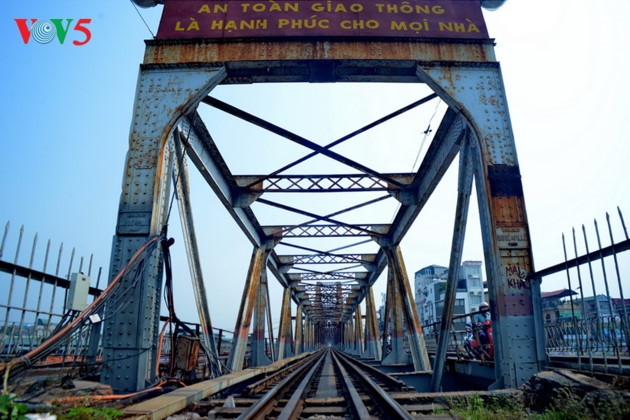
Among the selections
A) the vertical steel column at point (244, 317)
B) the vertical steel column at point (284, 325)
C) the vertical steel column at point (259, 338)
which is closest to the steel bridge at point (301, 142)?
the vertical steel column at point (244, 317)

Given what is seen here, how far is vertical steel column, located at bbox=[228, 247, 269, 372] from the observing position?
12000 mm

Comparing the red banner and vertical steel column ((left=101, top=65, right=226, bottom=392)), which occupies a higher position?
the red banner

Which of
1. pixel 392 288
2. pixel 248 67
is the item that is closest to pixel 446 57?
pixel 248 67

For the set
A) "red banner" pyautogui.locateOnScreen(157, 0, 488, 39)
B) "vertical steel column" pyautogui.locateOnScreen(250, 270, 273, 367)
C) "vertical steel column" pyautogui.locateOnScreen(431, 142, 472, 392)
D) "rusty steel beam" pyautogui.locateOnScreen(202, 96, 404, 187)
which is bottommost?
"vertical steel column" pyautogui.locateOnScreen(250, 270, 273, 367)

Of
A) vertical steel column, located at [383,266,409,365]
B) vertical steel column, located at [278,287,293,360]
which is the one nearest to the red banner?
vertical steel column, located at [383,266,409,365]

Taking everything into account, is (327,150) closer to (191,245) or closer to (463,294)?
(191,245)

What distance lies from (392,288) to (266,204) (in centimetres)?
809

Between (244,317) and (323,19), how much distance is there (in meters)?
9.45

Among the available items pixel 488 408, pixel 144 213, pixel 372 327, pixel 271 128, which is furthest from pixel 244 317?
pixel 372 327

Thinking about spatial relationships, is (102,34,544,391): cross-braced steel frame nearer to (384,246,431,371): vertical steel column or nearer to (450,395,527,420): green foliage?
(450,395,527,420): green foliage

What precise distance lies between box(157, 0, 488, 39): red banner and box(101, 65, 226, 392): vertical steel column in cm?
104

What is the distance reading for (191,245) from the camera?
7.91 meters

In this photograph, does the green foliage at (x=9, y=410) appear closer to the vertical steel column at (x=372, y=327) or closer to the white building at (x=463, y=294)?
the vertical steel column at (x=372, y=327)

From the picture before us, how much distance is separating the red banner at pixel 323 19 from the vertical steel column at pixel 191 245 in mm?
2130
